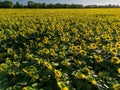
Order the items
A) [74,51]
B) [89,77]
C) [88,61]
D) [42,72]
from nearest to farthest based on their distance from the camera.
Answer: [89,77], [42,72], [88,61], [74,51]

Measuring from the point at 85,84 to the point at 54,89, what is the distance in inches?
21.8

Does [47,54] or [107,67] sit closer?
[107,67]

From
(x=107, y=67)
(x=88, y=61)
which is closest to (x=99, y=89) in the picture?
(x=107, y=67)

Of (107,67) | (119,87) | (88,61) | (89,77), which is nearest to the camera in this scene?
(119,87)

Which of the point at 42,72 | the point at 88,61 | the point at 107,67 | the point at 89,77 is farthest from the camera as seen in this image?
the point at 88,61

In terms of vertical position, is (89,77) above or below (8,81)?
above

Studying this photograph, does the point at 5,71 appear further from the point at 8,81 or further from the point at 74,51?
the point at 74,51

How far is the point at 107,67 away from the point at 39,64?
139 cm

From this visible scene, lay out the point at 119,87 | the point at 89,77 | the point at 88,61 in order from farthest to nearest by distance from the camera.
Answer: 1. the point at 88,61
2. the point at 89,77
3. the point at 119,87

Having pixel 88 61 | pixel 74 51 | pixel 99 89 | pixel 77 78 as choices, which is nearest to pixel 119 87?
pixel 99 89

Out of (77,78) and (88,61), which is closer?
(77,78)

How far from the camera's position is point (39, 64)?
243 inches

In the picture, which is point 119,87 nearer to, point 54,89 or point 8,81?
point 54,89

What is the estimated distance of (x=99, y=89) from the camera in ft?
16.5
